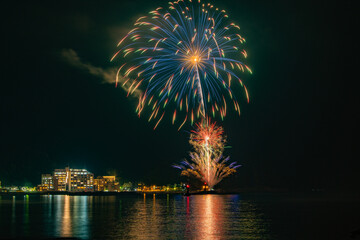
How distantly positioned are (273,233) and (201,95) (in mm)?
30874

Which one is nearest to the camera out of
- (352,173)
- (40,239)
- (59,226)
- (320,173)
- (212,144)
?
(40,239)

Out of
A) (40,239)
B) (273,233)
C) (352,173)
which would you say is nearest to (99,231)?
(40,239)

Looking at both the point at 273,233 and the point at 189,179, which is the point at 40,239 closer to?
the point at 273,233

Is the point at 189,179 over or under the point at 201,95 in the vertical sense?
under

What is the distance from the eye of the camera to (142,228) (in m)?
29.2

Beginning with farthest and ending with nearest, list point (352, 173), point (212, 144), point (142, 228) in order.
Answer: point (352, 173) → point (212, 144) → point (142, 228)

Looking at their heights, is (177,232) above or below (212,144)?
below

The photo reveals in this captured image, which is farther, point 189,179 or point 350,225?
point 189,179

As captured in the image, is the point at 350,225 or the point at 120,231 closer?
the point at 120,231

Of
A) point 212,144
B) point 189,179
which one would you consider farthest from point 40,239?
point 189,179

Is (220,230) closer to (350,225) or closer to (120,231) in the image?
(120,231)

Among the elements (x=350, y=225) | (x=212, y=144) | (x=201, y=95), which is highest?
(x=201, y=95)

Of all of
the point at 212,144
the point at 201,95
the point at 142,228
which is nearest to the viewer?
the point at 142,228

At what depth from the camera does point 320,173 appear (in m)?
172
